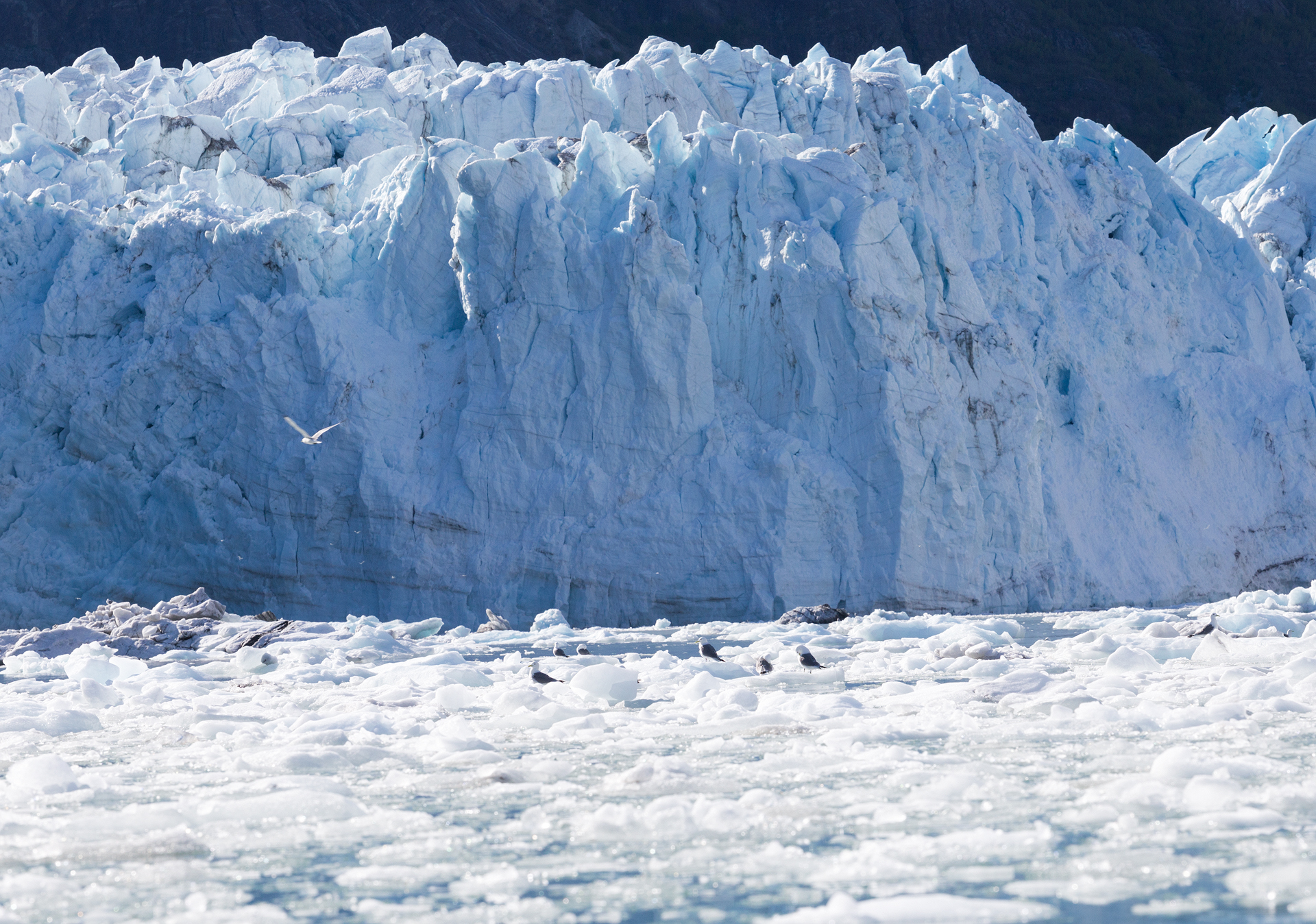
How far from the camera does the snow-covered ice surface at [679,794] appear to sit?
2426mm

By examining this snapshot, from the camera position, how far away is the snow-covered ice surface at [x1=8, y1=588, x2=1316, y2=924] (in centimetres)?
243

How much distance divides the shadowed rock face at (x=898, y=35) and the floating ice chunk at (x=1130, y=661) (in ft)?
105

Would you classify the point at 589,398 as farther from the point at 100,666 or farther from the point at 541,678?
the point at 541,678

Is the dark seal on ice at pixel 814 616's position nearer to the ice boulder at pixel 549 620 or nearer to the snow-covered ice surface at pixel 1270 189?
the ice boulder at pixel 549 620

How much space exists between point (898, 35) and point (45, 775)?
4260 cm

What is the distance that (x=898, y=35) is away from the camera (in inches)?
1674

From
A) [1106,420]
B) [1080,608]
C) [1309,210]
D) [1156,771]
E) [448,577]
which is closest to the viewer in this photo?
[1156,771]

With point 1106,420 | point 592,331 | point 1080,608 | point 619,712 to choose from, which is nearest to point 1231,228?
point 1106,420

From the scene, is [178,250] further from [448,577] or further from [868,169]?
[868,169]

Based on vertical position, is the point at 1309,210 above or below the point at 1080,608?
above

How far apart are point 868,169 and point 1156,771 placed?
12.4 m

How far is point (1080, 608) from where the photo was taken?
519 inches

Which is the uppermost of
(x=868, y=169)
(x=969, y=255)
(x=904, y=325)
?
(x=868, y=169)

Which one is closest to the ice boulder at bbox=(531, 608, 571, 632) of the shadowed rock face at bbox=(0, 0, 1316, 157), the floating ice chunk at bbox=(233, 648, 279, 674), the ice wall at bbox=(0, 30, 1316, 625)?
the ice wall at bbox=(0, 30, 1316, 625)
